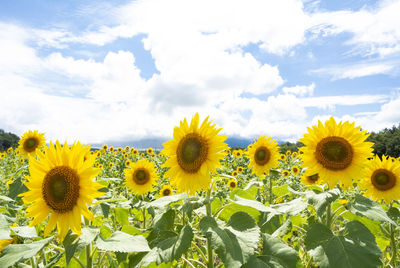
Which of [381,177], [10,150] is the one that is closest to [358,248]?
[381,177]

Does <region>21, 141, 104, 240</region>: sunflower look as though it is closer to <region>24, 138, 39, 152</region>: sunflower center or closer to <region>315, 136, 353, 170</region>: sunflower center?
<region>315, 136, 353, 170</region>: sunflower center

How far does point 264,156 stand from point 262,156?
0.04 m

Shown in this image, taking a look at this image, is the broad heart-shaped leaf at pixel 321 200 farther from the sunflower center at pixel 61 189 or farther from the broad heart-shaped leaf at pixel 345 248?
the sunflower center at pixel 61 189

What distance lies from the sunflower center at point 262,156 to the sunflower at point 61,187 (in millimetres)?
4476

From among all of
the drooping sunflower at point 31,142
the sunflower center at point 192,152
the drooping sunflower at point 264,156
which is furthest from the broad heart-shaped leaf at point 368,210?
the drooping sunflower at point 31,142

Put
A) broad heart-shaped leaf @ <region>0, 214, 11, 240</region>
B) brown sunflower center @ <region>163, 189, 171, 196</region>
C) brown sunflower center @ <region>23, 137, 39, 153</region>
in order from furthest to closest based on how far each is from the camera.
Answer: brown sunflower center @ <region>23, 137, 39, 153</region> < brown sunflower center @ <region>163, 189, 171, 196</region> < broad heart-shaped leaf @ <region>0, 214, 11, 240</region>

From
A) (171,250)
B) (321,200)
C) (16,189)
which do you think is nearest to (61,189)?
(171,250)

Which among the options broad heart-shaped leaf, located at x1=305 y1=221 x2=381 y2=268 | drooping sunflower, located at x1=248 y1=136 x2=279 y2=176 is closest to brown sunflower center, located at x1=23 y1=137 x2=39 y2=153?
drooping sunflower, located at x1=248 y1=136 x2=279 y2=176

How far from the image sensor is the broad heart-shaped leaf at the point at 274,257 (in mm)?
2008

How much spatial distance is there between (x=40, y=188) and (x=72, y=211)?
0.33m

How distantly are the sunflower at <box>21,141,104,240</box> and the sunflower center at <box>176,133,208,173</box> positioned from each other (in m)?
0.81

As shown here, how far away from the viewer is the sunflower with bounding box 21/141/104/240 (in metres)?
2.11

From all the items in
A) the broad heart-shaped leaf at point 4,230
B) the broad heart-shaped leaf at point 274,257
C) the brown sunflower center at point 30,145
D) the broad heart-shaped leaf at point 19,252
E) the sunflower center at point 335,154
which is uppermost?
the brown sunflower center at point 30,145

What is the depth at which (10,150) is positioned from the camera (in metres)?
17.9
